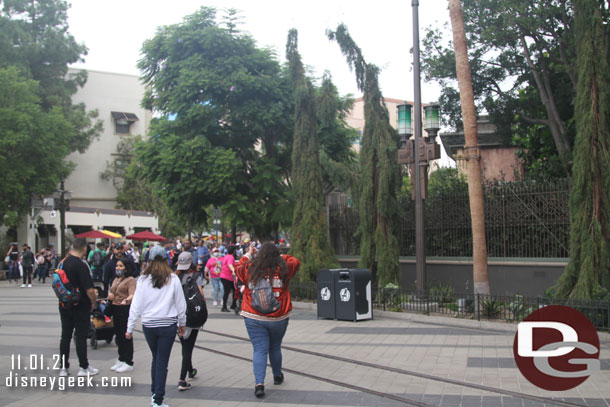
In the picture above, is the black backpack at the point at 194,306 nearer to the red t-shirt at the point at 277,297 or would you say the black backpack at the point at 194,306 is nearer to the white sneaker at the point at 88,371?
the red t-shirt at the point at 277,297

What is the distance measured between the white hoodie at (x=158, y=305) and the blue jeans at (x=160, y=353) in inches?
2.5

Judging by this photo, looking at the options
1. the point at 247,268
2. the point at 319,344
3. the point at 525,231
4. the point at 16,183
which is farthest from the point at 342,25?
the point at 16,183

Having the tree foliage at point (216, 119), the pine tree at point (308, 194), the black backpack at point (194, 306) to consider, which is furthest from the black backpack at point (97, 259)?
the black backpack at point (194, 306)

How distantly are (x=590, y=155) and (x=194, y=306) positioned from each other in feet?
26.2

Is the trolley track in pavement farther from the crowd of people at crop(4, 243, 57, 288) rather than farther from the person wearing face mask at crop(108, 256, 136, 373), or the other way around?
the crowd of people at crop(4, 243, 57, 288)

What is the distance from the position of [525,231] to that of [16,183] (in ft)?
81.8

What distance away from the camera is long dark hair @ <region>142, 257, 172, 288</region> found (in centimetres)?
640

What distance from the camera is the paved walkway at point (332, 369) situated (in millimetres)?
6602

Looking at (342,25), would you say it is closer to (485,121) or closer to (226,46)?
(226,46)

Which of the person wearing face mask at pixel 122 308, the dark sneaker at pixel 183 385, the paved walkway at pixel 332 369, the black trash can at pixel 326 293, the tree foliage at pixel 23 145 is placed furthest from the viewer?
the tree foliage at pixel 23 145

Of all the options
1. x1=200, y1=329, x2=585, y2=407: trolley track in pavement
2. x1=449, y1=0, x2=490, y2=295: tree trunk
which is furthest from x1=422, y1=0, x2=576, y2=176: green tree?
x1=200, y1=329, x2=585, y2=407: trolley track in pavement

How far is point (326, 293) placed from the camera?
13.4 metres

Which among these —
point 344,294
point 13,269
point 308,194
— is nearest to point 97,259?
point 308,194

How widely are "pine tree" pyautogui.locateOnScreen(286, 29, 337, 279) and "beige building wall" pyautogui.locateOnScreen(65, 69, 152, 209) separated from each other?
41691mm
